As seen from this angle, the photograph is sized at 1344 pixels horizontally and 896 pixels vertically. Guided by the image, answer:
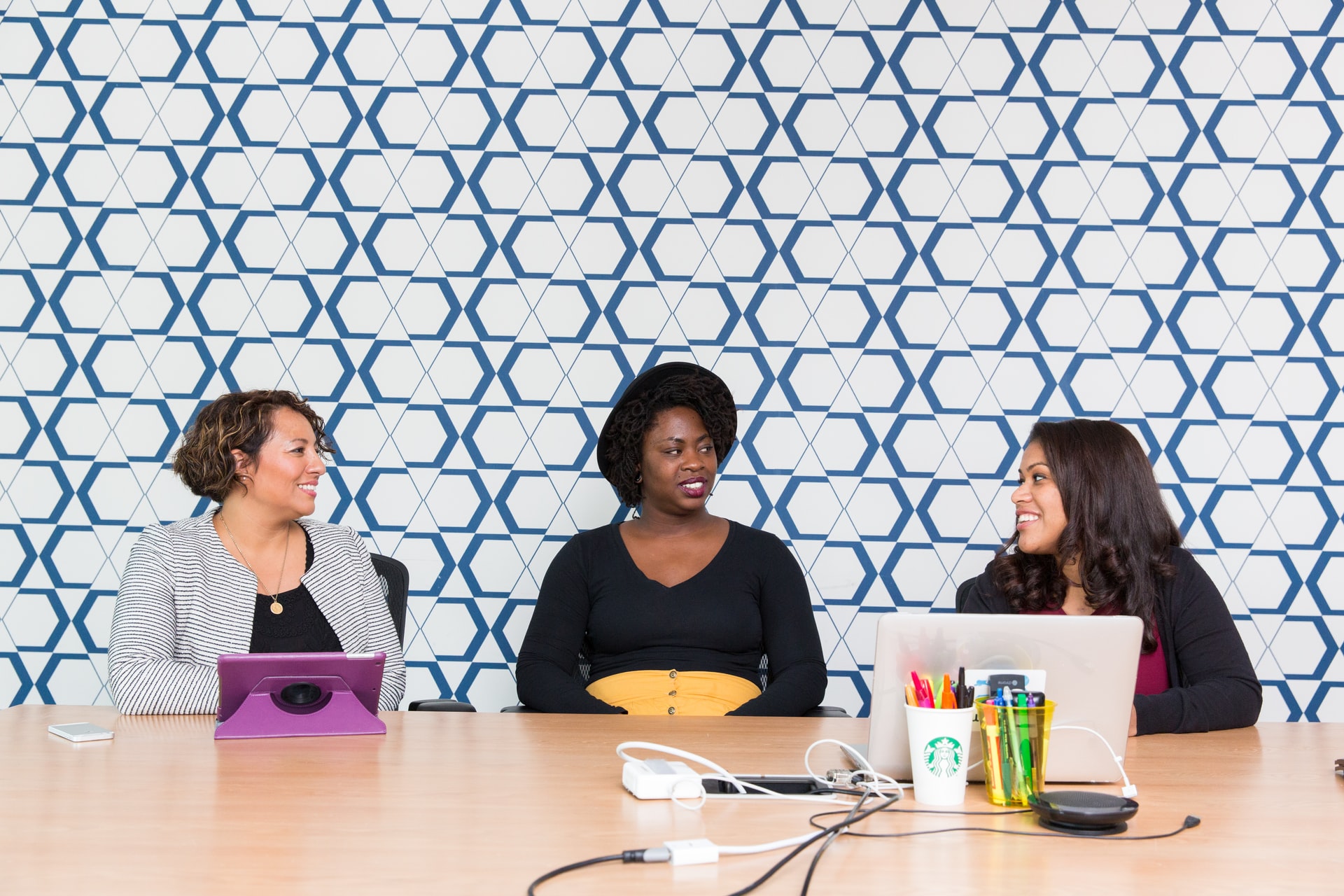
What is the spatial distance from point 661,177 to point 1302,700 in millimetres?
2478

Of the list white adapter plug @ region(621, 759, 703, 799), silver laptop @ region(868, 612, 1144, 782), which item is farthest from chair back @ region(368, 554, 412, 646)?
silver laptop @ region(868, 612, 1144, 782)

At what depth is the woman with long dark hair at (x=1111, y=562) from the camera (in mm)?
2334

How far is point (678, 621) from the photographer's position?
282 centimetres

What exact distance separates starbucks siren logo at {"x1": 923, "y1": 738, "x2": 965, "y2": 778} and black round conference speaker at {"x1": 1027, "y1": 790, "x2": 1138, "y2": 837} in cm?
11

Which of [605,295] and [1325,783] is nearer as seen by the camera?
[1325,783]

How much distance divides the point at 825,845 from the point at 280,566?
1.79 m

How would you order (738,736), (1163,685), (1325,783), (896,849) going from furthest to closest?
(1163,685), (738,736), (1325,783), (896,849)

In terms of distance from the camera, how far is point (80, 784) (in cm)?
156

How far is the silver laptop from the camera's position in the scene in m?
1.52

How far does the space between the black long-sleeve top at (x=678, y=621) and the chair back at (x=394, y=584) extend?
12.8 inches

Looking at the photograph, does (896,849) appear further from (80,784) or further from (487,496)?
(487,496)

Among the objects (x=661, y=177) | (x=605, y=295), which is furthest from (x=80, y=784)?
(x=661, y=177)

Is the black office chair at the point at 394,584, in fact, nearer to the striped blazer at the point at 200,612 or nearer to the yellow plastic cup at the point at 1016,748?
the striped blazer at the point at 200,612

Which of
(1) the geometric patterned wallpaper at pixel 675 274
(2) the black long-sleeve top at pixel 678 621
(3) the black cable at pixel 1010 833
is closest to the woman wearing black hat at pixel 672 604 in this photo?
(2) the black long-sleeve top at pixel 678 621
